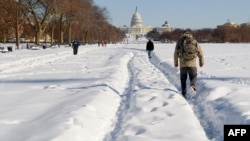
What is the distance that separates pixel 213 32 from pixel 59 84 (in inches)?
6155

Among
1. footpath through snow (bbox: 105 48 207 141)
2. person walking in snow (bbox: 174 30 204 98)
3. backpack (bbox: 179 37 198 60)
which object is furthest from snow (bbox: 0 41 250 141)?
backpack (bbox: 179 37 198 60)

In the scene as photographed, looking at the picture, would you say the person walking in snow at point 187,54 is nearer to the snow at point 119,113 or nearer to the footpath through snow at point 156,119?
the snow at point 119,113

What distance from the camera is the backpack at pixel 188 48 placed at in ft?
37.1

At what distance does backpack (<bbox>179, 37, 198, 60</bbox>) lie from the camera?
11.3m

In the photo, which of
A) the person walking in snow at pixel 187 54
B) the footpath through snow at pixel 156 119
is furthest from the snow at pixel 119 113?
the person walking in snow at pixel 187 54

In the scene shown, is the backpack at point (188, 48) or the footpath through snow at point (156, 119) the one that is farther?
the backpack at point (188, 48)

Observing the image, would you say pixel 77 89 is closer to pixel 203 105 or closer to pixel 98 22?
pixel 203 105

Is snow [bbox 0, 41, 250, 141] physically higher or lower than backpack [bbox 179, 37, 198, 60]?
lower

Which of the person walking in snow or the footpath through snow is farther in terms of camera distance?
the person walking in snow

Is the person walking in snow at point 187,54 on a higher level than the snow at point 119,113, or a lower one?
higher

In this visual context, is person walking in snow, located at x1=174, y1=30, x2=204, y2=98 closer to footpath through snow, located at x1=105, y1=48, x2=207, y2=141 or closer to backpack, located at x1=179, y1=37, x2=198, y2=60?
backpack, located at x1=179, y1=37, x2=198, y2=60

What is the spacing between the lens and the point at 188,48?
1135 cm

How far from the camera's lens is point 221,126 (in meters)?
7.52

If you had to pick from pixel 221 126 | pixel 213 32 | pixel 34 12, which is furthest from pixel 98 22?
pixel 221 126
